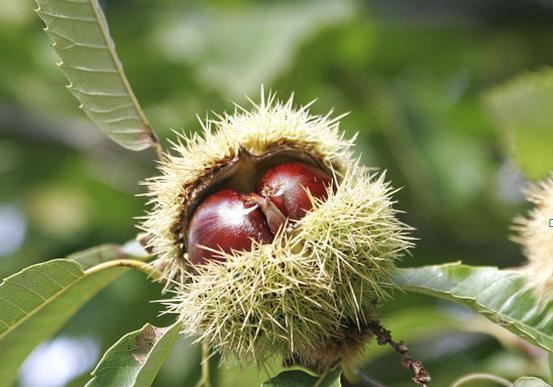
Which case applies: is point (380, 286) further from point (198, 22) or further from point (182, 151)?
point (198, 22)

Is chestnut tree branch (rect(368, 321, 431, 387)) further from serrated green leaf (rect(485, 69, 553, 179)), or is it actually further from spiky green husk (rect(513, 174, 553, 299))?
serrated green leaf (rect(485, 69, 553, 179))

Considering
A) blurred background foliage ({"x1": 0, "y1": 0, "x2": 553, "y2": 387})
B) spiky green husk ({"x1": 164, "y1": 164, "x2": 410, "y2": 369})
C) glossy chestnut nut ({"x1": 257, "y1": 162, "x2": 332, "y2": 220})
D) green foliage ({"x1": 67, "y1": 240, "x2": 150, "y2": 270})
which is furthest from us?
blurred background foliage ({"x1": 0, "y1": 0, "x2": 553, "y2": 387})

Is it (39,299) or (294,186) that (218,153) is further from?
(39,299)

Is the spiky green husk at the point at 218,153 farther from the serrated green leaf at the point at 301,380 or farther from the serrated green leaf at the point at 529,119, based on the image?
the serrated green leaf at the point at 529,119

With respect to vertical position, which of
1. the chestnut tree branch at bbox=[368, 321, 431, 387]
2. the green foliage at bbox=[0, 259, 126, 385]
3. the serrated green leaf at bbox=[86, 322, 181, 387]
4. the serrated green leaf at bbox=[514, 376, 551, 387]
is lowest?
the serrated green leaf at bbox=[514, 376, 551, 387]

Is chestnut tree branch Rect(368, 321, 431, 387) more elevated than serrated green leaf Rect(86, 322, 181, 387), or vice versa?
serrated green leaf Rect(86, 322, 181, 387)

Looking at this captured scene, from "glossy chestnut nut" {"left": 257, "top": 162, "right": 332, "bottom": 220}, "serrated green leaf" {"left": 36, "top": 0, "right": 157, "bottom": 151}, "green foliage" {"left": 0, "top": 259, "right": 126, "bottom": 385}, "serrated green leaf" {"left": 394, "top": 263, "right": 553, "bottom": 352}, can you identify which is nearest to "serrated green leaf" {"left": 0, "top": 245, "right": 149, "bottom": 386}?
"green foliage" {"left": 0, "top": 259, "right": 126, "bottom": 385}

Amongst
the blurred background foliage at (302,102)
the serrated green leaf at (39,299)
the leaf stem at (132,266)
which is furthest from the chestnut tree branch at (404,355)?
the blurred background foliage at (302,102)
